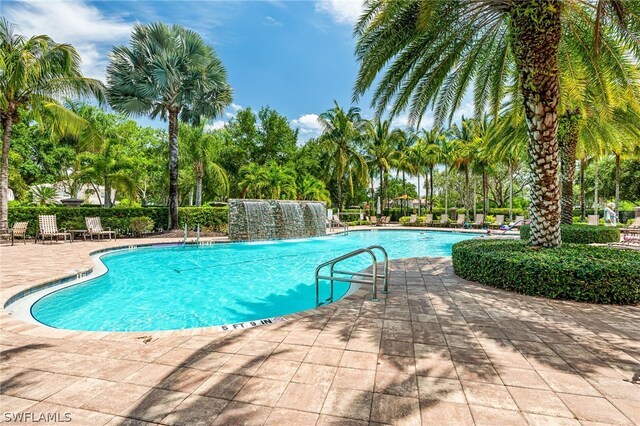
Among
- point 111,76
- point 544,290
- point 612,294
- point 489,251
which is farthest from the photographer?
Answer: point 111,76

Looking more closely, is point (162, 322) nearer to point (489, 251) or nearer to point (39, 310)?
point (39, 310)

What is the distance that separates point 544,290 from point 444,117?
5.92 meters

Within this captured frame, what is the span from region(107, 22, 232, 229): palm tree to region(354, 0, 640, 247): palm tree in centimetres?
1272

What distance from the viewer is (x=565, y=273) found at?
5.30 m

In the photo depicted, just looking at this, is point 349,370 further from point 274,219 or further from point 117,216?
point 117,216

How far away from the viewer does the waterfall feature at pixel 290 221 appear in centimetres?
1816

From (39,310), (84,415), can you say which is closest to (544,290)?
(84,415)

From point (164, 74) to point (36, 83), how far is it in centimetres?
508

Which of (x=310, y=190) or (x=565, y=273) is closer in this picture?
(x=565, y=273)

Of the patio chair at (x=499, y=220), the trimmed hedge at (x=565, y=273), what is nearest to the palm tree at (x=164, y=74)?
the trimmed hedge at (x=565, y=273)

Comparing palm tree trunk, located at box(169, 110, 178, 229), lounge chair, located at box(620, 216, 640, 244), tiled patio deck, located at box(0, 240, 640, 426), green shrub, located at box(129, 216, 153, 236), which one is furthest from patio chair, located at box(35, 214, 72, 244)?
lounge chair, located at box(620, 216, 640, 244)

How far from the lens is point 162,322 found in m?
5.82

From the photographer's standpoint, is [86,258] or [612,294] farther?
[86,258]

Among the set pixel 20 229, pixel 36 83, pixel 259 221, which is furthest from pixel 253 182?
pixel 20 229
